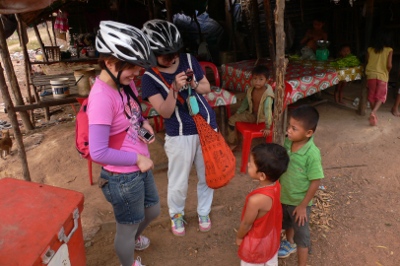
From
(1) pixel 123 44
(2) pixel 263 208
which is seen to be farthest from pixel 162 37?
(2) pixel 263 208

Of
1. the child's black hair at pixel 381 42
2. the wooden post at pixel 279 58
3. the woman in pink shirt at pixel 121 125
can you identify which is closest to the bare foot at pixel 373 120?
the child's black hair at pixel 381 42

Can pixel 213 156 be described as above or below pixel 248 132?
above

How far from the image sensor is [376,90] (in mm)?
5250

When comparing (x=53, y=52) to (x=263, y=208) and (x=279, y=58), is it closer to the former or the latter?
(x=279, y=58)

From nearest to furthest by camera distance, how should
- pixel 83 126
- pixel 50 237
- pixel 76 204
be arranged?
1. pixel 50 237
2. pixel 83 126
3. pixel 76 204

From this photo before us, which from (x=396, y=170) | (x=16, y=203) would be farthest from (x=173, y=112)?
(x=396, y=170)

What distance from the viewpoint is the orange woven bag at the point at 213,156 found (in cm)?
253

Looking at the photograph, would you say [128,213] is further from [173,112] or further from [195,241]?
[195,241]

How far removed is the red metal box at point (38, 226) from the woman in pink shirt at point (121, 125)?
268 millimetres

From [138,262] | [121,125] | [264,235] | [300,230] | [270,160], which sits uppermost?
[121,125]

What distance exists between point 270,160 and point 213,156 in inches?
29.8

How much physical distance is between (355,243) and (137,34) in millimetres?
2592

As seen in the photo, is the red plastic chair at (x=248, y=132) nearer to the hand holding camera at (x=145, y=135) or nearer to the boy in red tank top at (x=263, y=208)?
the boy in red tank top at (x=263, y=208)

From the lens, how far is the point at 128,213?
6.61 ft
